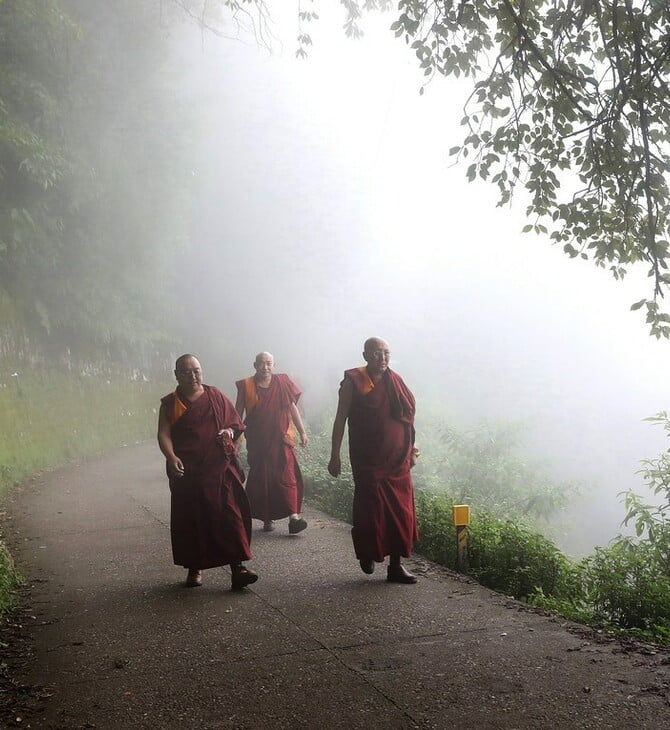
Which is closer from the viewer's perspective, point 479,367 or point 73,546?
point 73,546

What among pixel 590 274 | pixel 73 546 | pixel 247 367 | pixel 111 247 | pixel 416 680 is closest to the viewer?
pixel 416 680

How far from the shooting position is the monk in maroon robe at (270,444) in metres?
8.99

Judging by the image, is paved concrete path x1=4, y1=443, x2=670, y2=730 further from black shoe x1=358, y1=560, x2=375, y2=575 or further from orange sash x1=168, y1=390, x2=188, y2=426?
orange sash x1=168, y1=390, x2=188, y2=426

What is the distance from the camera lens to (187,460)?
21.8ft

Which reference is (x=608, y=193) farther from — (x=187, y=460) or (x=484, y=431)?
(x=484, y=431)

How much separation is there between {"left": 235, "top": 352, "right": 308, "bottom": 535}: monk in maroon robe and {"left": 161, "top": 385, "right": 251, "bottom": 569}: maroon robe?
221 cm

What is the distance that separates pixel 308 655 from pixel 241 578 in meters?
1.71

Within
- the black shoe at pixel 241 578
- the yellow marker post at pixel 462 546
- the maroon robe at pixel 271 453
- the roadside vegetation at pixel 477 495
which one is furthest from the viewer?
the maroon robe at pixel 271 453

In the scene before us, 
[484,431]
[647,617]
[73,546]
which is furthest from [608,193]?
[484,431]

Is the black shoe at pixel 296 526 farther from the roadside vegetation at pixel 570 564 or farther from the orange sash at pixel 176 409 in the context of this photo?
the orange sash at pixel 176 409

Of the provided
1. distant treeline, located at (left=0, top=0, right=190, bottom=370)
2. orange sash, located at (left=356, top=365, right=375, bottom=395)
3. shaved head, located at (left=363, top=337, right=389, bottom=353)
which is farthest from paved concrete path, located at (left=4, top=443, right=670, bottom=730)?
distant treeline, located at (left=0, top=0, right=190, bottom=370)

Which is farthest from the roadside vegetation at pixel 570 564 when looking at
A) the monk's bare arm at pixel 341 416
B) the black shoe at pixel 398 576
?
the monk's bare arm at pixel 341 416

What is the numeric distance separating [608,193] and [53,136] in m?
12.5

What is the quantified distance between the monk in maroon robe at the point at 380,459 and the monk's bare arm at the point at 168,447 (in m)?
1.37
